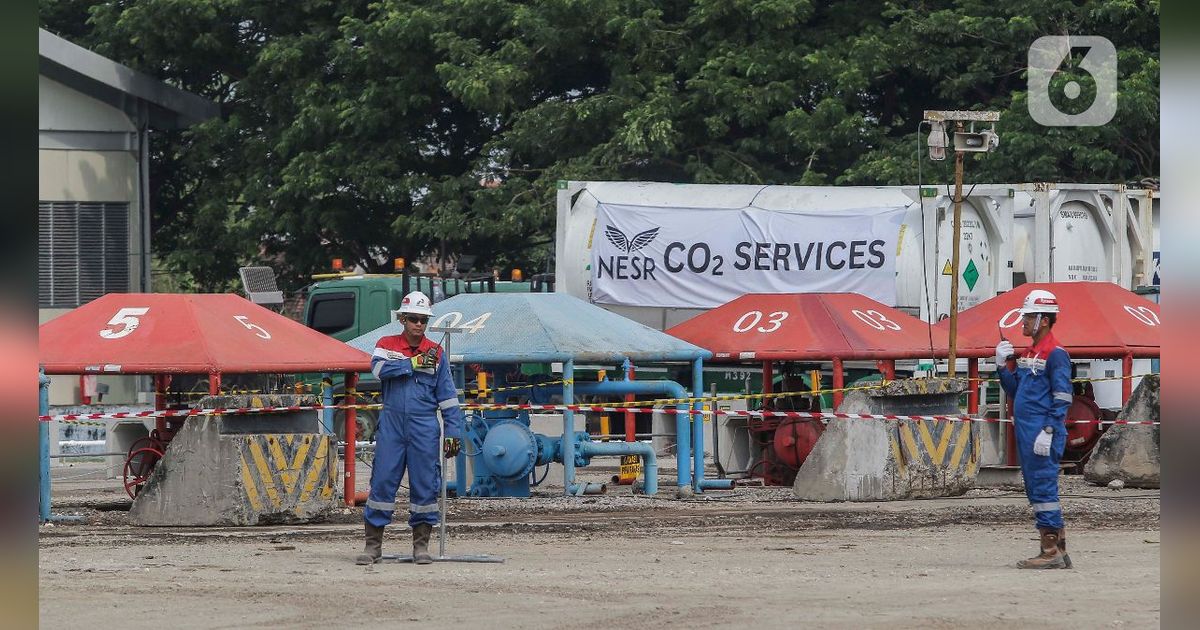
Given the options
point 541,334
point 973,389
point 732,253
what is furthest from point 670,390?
point 732,253

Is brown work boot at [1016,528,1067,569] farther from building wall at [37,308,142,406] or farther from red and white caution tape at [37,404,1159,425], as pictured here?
building wall at [37,308,142,406]

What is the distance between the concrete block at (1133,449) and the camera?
20781mm

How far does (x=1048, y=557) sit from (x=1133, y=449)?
8.33m

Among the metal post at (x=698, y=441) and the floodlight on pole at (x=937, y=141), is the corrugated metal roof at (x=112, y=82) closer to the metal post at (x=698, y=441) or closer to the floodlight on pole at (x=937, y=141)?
the metal post at (x=698, y=441)

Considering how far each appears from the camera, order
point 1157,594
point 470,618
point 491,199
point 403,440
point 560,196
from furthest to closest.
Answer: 1. point 491,199
2. point 560,196
3. point 403,440
4. point 1157,594
5. point 470,618

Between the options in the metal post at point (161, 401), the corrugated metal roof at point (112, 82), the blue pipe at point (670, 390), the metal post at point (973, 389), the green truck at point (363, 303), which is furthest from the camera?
the corrugated metal roof at point (112, 82)

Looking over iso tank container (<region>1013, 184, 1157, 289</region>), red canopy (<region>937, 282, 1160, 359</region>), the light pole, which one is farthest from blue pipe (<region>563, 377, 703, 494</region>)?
iso tank container (<region>1013, 184, 1157, 289</region>)

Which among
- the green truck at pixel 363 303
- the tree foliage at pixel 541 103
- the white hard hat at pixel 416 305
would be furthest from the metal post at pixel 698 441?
the tree foliage at pixel 541 103

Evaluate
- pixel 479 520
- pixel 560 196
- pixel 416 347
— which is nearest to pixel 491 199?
pixel 560 196

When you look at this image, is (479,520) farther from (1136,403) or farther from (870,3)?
(870,3)

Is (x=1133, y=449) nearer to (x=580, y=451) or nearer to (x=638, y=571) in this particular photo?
(x=580, y=451)

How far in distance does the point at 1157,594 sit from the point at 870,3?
25.3 m

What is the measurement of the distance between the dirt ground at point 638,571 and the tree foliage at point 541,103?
15.7 m

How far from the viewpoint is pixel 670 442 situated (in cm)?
2855
